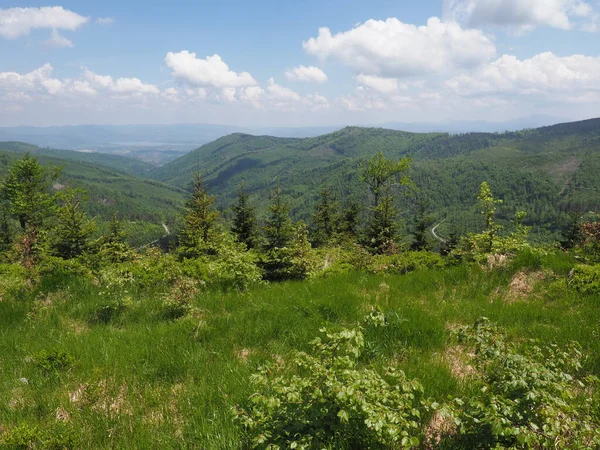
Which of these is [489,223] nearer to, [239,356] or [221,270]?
[221,270]

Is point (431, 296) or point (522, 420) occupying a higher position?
point (522, 420)

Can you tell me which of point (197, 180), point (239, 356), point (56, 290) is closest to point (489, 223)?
point (239, 356)

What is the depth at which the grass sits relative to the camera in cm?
348

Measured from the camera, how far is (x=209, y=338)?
5.20m

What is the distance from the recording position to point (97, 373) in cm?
422

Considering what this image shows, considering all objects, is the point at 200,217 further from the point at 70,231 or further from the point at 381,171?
the point at 381,171

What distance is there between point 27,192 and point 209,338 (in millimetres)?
40889

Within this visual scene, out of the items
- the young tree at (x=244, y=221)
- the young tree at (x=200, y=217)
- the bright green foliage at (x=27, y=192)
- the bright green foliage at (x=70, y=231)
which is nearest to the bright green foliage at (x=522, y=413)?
the young tree at (x=200, y=217)

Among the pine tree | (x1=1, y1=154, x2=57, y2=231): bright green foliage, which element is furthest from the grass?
(x1=1, y1=154, x2=57, y2=231): bright green foliage

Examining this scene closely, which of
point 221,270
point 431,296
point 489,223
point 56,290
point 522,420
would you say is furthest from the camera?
point 489,223

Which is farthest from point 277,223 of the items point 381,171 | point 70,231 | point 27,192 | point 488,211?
point 27,192

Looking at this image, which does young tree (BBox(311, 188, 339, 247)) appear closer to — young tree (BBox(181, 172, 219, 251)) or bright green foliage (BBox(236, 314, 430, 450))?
young tree (BBox(181, 172, 219, 251))

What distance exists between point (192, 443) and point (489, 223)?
12.9 m

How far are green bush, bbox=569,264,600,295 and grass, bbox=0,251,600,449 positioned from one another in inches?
10.1
